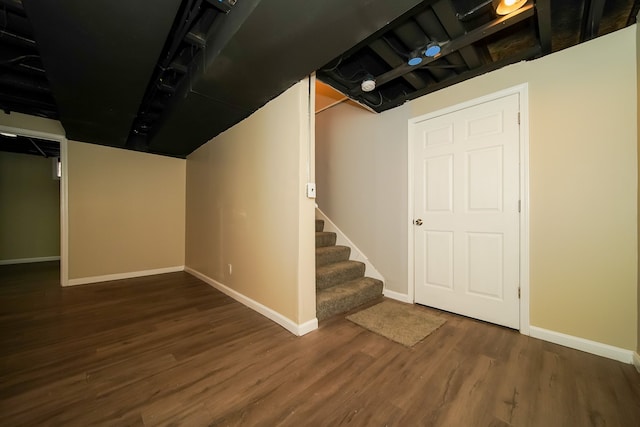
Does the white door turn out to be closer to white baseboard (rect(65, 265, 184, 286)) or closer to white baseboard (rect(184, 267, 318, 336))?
white baseboard (rect(184, 267, 318, 336))

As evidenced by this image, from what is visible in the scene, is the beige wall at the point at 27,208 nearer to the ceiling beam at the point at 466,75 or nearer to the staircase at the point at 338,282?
the staircase at the point at 338,282

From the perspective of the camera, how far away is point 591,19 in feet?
5.16

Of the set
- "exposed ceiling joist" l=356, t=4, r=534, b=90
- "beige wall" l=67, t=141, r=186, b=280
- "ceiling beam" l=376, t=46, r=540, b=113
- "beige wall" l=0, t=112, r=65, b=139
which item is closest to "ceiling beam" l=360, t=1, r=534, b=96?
"exposed ceiling joist" l=356, t=4, r=534, b=90

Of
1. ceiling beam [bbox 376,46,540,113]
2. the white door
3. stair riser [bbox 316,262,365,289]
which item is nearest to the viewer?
ceiling beam [bbox 376,46,540,113]

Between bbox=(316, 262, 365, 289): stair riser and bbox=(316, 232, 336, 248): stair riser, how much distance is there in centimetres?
52

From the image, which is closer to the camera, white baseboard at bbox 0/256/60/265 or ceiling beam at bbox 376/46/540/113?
ceiling beam at bbox 376/46/540/113

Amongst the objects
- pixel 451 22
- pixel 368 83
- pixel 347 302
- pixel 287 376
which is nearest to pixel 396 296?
pixel 347 302

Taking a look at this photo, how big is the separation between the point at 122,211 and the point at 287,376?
4054 millimetres

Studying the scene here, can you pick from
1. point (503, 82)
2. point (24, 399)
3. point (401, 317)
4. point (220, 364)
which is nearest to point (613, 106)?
point (503, 82)

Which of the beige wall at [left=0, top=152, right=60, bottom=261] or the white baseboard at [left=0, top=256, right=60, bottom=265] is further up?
the beige wall at [left=0, top=152, right=60, bottom=261]

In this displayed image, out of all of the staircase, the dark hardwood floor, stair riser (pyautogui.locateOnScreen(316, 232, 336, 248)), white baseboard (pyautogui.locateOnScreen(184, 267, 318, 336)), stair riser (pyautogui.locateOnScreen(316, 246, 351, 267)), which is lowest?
the dark hardwood floor

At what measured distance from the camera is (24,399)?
130 cm

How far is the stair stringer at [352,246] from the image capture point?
3.04m

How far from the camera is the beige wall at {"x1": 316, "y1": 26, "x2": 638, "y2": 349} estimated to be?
63.4 inches
